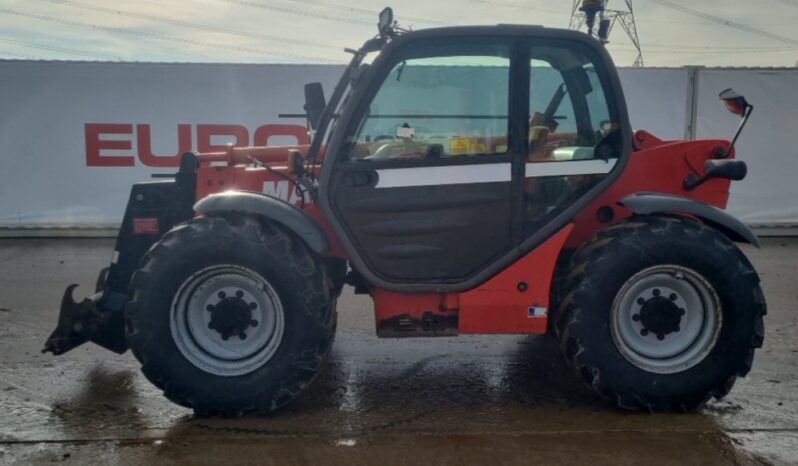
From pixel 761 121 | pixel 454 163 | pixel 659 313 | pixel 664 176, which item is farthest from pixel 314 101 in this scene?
pixel 761 121

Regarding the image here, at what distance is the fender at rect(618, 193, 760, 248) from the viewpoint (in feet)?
13.9

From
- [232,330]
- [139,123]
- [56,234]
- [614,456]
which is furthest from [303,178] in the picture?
[56,234]

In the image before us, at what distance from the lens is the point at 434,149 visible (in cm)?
429

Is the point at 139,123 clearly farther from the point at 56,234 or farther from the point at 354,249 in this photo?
the point at 354,249

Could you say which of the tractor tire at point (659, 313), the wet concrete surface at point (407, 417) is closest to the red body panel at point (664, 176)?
the tractor tire at point (659, 313)

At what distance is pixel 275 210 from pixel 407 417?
4.66ft

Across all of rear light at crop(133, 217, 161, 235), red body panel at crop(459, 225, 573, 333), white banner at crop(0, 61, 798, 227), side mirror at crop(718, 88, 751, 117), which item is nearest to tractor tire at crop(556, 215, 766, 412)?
red body panel at crop(459, 225, 573, 333)

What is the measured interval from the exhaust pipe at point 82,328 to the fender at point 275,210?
1103 mm

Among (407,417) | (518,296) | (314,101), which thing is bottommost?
(407,417)

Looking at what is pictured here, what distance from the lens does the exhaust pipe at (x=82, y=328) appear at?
184 inches

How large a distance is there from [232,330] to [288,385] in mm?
464

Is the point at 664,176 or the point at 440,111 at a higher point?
the point at 440,111

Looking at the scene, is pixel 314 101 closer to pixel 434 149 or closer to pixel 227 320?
pixel 434 149

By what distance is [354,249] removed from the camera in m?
4.34
